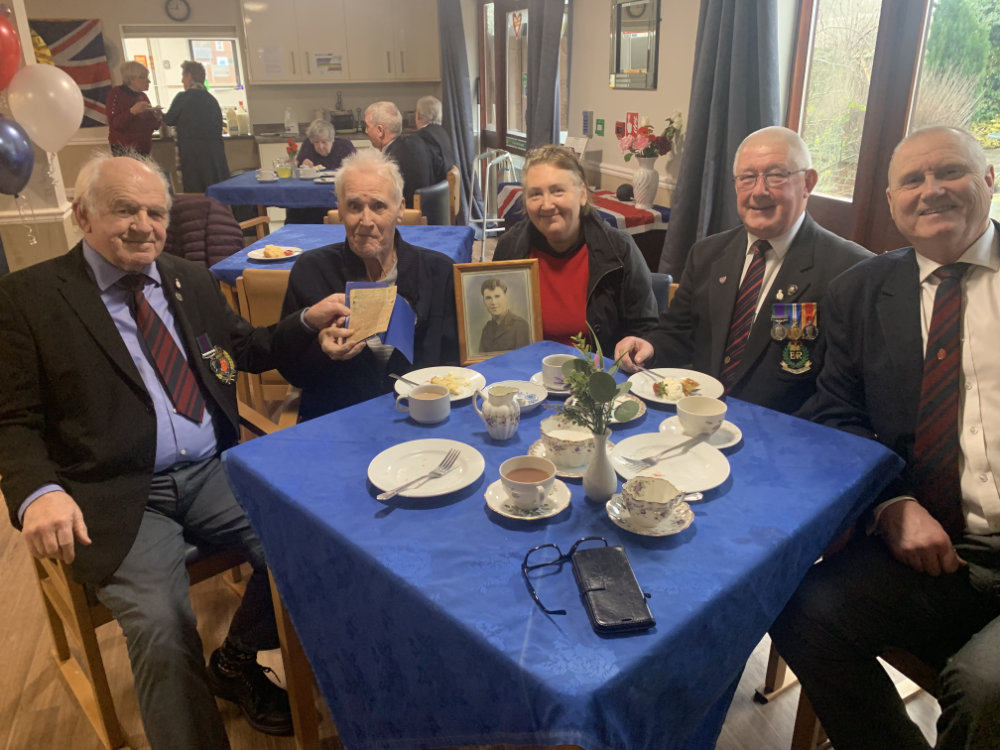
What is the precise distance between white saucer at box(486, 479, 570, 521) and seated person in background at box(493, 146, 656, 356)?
1084 mm

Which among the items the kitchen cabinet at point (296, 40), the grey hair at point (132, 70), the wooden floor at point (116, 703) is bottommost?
the wooden floor at point (116, 703)

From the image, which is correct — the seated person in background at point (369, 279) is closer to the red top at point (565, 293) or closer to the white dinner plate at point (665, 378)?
the red top at point (565, 293)

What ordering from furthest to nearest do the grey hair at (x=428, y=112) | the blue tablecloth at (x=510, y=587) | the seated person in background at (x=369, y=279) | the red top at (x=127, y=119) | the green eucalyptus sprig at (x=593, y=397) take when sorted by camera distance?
the red top at (x=127, y=119)
the grey hair at (x=428, y=112)
the seated person in background at (x=369, y=279)
the green eucalyptus sprig at (x=593, y=397)
the blue tablecloth at (x=510, y=587)

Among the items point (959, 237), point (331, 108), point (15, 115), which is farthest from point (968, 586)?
point (331, 108)

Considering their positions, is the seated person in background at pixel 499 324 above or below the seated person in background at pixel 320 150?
below

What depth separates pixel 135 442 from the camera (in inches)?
63.0

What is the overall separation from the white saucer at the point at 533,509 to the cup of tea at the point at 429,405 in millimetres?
327

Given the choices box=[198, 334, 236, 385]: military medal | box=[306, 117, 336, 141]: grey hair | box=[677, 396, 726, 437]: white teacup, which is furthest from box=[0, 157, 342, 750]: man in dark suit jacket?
box=[306, 117, 336, 141]: grey hair

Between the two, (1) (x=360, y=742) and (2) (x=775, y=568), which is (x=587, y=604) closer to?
(2) (x=775, y=568)

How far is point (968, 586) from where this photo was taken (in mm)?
1343

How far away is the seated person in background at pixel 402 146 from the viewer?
477 cm

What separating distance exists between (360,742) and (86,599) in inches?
28.4

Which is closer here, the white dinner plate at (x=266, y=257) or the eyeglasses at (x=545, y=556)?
the eyeglasses at (x=545, y=556)

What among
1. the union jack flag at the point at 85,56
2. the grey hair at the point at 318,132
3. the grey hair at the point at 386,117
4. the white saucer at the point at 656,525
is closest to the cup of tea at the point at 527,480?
the white saucer at the point at 656,525
